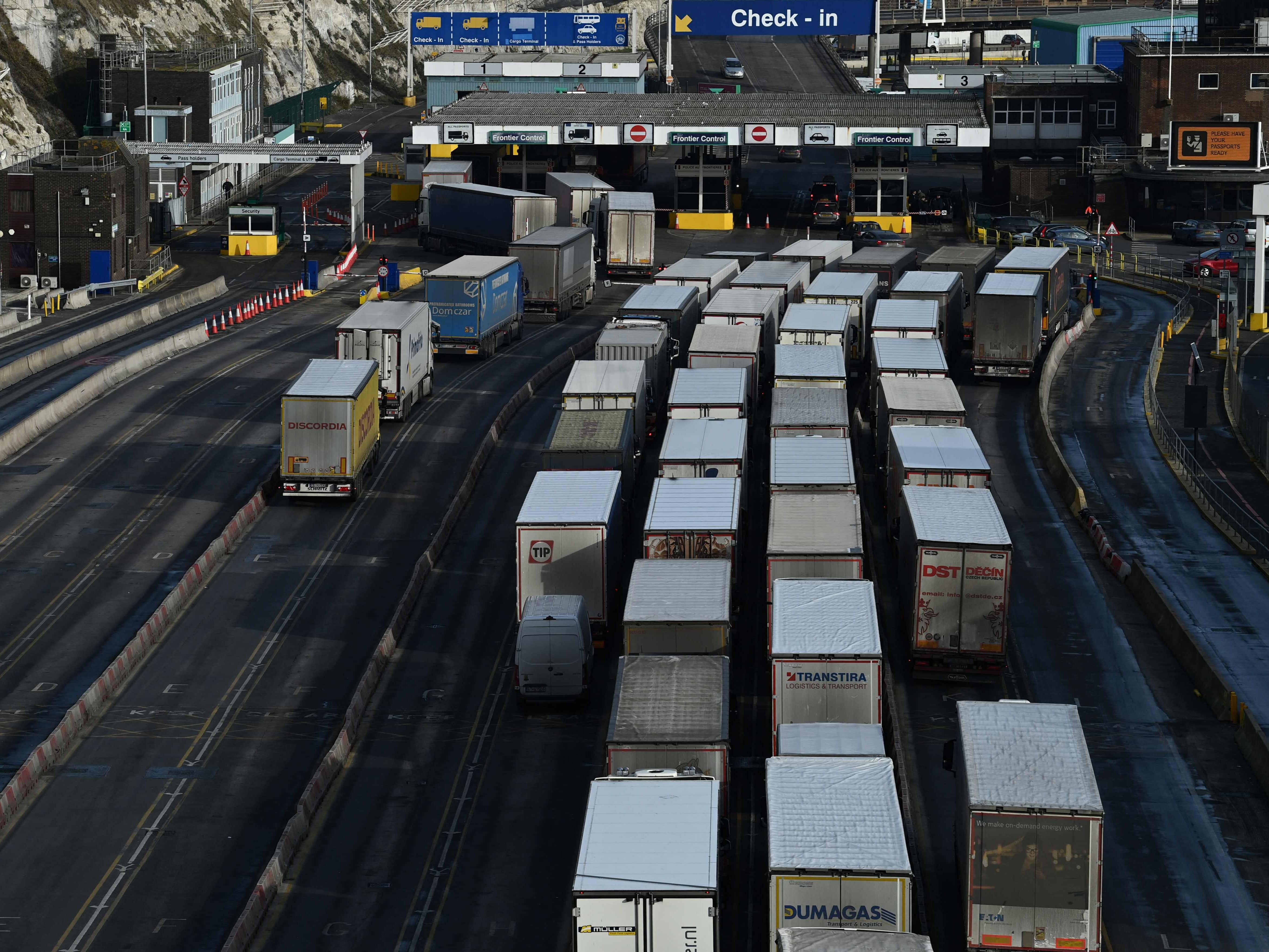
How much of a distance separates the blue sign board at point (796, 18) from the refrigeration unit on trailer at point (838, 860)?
103215mm

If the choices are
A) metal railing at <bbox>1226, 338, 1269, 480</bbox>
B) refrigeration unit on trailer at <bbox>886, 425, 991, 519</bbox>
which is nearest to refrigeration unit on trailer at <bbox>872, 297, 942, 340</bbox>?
metal railing at <bbox>1226, 338, 1269, 480</bbox>

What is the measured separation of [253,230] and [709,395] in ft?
175

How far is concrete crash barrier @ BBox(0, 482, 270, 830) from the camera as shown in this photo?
35250 mm

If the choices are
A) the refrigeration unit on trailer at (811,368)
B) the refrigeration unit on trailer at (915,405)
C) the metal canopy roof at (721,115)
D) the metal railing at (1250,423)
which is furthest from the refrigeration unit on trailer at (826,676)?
the metal canopy roof at (721,115)

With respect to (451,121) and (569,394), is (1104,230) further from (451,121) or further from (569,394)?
(569,394)

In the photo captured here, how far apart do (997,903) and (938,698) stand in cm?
1259

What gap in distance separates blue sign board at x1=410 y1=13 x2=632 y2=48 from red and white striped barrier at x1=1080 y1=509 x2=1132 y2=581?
98.2 meters

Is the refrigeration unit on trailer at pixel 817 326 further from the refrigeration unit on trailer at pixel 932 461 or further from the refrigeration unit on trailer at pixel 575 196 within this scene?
the refrigeration unit on trailer at pixel 575 196

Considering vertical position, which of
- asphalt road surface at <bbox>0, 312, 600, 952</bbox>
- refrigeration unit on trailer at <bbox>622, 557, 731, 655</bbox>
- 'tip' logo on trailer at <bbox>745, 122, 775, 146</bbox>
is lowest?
asphalt road surface at <bbox>0, 312, 600, 952</bbox>

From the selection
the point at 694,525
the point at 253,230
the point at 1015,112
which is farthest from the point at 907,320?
the point at 1015,112

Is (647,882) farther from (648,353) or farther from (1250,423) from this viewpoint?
(1250,423)

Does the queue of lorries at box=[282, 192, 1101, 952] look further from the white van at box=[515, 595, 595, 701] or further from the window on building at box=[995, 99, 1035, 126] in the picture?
the window on building at box=[995, 99, 1035, 126]

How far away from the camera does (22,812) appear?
114 ft

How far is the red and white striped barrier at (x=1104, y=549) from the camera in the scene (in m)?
48.0
